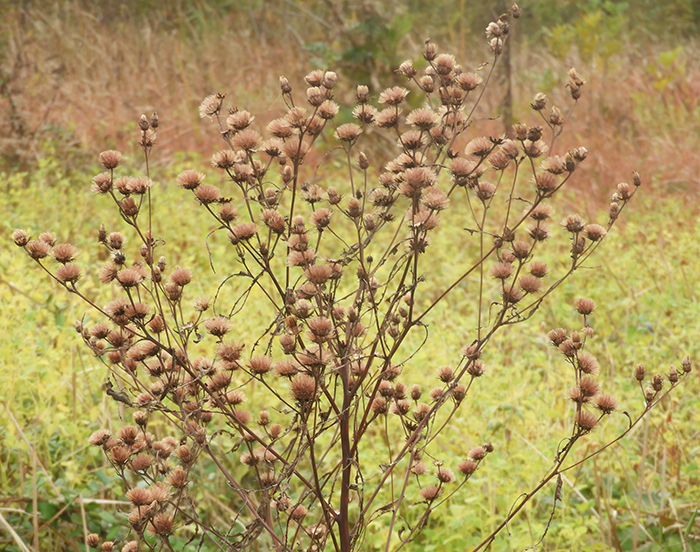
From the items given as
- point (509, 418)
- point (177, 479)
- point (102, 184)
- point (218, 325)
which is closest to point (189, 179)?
point (102, 184)

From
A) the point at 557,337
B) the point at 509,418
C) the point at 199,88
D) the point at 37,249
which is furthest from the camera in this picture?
the point at 199,88

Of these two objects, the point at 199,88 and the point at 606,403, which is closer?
the point at 606,403

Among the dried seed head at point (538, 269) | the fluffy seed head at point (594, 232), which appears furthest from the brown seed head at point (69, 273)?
the fluffy seed head at point (594, 232)

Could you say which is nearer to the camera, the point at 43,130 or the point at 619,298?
the point at 619,298

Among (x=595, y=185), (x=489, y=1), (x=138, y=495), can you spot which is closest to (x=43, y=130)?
(x=595, y=185)

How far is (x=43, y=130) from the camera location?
20.1 ft

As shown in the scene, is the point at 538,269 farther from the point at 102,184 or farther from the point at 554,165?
the point at 102,184

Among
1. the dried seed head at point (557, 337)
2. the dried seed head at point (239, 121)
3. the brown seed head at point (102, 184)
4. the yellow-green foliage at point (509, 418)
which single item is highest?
the dried seed head at point (239, 121)

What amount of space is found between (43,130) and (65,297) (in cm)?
352

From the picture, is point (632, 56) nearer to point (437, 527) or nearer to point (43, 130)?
point (43, 130)

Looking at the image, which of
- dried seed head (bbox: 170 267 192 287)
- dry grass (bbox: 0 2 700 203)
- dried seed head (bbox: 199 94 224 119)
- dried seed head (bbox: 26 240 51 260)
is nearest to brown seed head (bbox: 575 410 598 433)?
dried seed head (bbox: 170 267 192 287)

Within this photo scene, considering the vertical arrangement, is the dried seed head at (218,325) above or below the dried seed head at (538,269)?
below

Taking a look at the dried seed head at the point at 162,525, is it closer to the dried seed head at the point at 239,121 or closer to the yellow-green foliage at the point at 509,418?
the dried seed head at the point at 239,121

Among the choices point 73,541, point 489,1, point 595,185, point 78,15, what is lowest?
point 73,541
